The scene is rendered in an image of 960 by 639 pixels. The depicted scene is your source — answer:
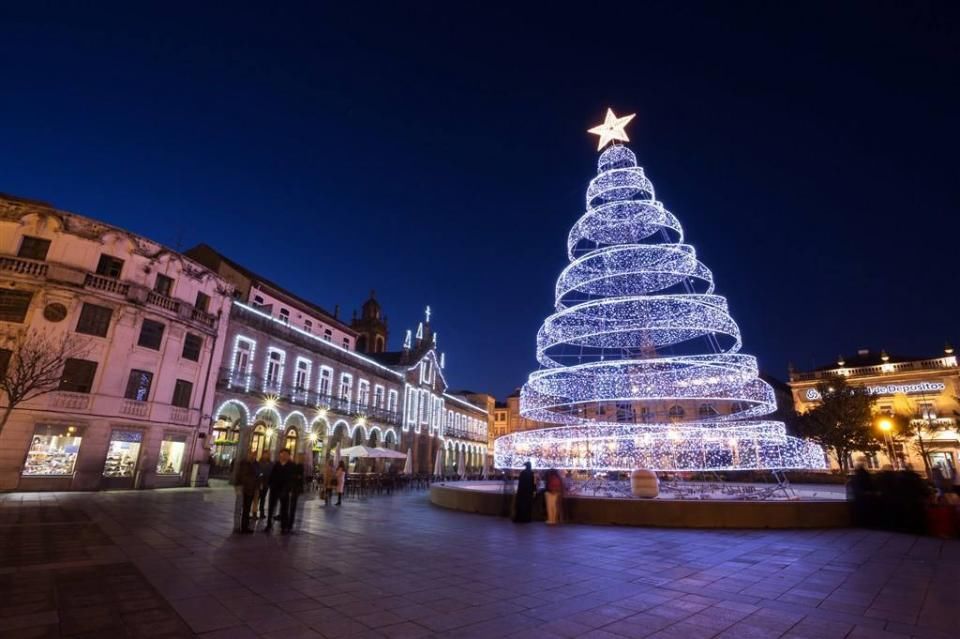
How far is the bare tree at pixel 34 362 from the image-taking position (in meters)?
18.2

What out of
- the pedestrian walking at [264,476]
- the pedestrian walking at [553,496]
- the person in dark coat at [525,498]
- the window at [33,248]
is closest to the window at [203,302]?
the window at [33,248]

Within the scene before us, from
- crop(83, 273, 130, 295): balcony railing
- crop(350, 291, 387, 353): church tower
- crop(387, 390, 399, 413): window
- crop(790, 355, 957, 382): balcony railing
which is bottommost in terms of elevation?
crop(387, 390, 399, 413): window

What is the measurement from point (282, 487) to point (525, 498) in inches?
269

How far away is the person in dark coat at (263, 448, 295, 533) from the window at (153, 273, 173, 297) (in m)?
19.4

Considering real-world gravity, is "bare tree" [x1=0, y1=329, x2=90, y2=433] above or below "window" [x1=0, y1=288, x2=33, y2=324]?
below

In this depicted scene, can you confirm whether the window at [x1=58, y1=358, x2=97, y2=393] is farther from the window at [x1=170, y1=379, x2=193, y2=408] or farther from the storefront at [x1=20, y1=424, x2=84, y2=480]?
the window at [x1=170, y1=379, x2=193, y2=408]

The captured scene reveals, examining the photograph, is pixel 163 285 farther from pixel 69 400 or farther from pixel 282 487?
pixel 282 487

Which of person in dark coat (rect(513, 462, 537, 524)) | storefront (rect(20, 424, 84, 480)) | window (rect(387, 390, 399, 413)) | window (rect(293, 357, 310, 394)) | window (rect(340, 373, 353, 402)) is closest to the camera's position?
person in dark coat (rect(513, 462, 537, 524))

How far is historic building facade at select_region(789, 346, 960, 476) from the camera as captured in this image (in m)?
44.4

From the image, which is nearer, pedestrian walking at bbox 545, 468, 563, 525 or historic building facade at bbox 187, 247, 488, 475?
pedestrian walking at bbox 545, 468, 563, 525

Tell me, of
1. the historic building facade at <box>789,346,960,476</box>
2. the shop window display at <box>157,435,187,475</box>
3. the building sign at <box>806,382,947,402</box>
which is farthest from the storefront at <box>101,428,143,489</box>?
the building sign at <box>806,382,947,402</box>

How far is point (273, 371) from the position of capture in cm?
3294

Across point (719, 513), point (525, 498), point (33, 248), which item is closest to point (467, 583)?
point (525, 498)

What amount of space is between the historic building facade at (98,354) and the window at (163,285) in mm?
62
